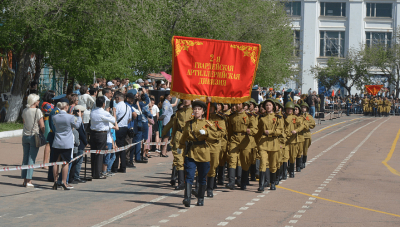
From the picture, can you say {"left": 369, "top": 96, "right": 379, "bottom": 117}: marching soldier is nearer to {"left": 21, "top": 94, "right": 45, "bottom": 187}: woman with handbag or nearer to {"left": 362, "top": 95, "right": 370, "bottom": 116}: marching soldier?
{"left": 362, "top": 95, "right": 370, "bottom": 116}: marching soldier

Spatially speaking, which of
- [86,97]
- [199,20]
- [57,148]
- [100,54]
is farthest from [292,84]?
[57,148]

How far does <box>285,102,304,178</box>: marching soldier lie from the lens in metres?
13.8

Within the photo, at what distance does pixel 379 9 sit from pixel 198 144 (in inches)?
2412

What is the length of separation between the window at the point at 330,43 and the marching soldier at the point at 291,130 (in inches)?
2124

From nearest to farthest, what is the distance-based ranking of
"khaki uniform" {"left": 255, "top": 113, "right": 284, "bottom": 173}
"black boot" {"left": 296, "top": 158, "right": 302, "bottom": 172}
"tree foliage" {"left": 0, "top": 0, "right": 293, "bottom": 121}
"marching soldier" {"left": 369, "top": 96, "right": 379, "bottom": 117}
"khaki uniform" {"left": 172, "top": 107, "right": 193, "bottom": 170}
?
"khaki uniform" {"left": 172, "top": 107, "right": 193, "bottom": 170}, "khaki uniform" {"left": 255, "top": 113, "right": 284, "bottom": 173}, "black boot" {"left": 296, "top": 158, "right": 302, "bottom": 172}, "tree foliage" {"left": 0, "top": 0, "right": 293, "bottom": 121}, "marching soldier" {"left": 369, "top": 96, "right": 379, "bottom": 117}

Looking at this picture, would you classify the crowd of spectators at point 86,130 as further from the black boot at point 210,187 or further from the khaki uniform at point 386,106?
the khaki uniform at point 386,106

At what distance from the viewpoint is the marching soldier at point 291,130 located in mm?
13805

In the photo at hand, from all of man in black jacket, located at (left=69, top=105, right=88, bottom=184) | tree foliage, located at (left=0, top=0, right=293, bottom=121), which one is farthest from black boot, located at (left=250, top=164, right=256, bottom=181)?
tree foliage, located at (left=0, top=0, right=293, bottom=121)

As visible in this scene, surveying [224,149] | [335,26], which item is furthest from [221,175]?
[335,26]

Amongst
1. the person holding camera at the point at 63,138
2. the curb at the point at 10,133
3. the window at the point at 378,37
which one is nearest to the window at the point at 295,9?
the window at the point at 378,37

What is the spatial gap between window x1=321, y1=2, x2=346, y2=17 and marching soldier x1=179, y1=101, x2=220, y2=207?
5968cm

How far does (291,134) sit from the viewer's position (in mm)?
13852

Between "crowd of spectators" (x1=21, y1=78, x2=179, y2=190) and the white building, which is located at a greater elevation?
the white building

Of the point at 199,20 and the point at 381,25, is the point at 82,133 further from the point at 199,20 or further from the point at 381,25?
the point at 381,25
